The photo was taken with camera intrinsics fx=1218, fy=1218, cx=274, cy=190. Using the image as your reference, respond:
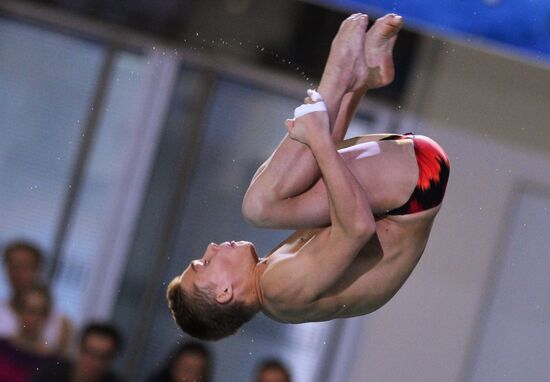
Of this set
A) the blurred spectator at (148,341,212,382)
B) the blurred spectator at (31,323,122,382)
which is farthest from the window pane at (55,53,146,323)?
the blurred spectator at (148,341,212,382)

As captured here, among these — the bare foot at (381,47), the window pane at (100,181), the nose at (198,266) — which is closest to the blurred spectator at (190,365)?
the window pane at (100,181)

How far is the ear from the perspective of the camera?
237cm

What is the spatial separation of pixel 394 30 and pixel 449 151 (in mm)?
1583

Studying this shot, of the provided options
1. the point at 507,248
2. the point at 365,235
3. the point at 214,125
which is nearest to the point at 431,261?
the point at 507,248

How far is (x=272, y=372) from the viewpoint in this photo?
13.1 feet

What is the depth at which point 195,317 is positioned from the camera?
2416 mm

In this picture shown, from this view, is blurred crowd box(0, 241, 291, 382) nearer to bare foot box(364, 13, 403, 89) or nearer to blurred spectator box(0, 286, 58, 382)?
blurred spectator box(0, 286, 58, 382)

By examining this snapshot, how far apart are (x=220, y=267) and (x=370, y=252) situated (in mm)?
311

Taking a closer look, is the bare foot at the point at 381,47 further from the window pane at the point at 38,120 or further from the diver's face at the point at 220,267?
the window pane at the point at 38,120

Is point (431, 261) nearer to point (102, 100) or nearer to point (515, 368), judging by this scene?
point (515, 368)

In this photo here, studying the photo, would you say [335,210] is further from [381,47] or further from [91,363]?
[91,363]

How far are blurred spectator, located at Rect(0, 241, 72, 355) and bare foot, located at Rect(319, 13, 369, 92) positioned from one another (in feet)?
6.59

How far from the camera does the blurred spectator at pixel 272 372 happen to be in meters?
3.96

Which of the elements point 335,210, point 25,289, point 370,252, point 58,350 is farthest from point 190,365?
point 335,210
